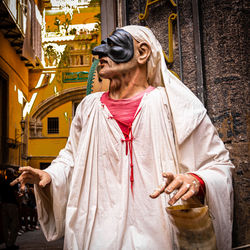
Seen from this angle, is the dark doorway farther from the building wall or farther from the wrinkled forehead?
the wrinkled forehead

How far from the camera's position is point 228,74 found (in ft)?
7.80

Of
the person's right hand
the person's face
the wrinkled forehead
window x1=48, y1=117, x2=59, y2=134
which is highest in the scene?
window x1=48, y1=117, x2=59, y2=134

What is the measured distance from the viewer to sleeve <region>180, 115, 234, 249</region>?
1.72 meters

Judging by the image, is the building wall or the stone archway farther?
the stone archway

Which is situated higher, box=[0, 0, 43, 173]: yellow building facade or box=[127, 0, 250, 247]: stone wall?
box=[0, 0, 43, 173]: yellow building facade

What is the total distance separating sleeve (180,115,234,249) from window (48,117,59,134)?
19.8m

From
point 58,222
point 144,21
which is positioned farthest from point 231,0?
point 58,222

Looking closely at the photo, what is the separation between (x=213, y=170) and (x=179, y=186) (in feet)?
1.14

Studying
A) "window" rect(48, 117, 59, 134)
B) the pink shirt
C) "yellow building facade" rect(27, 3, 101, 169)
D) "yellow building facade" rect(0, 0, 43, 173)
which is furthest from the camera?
"window" rect(48, 117, 59, 134)

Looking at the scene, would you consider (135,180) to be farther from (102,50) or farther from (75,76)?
(75,76)

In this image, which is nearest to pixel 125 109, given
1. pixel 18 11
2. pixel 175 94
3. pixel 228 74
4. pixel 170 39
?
pixel 175 94

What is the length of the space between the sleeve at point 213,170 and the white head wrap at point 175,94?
0.05m

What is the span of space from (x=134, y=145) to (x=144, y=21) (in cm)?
145

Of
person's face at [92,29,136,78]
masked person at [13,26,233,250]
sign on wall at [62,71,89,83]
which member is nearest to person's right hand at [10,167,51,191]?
masked person at [13,26,233,250]
